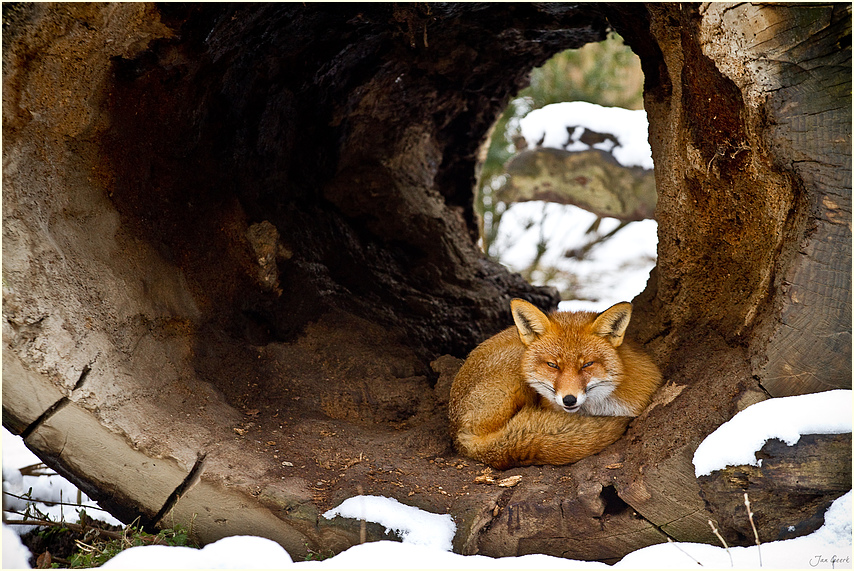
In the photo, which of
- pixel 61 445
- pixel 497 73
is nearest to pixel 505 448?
pixel 61 445

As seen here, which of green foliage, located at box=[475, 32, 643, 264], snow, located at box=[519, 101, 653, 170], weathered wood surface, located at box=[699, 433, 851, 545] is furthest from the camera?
green foliage, located at box=[475, 32, 643, 264]

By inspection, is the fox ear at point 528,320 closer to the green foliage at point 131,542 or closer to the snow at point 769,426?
the snow at point 769,426

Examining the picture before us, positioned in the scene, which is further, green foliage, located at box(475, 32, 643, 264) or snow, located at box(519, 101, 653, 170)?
green foliage, located at box(475, 32, 643, 264)

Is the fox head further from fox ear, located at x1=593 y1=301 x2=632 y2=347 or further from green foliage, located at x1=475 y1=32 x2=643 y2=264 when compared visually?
green foliage, located at x1=475 y1=32 x2=643 y2=264

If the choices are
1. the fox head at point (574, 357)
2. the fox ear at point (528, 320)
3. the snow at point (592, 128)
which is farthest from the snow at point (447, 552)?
the snow at point (592, 128)

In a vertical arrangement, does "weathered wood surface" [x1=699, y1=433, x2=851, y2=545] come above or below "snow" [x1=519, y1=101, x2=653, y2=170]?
below

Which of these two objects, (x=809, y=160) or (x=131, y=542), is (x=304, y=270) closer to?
(x=131, y=542)

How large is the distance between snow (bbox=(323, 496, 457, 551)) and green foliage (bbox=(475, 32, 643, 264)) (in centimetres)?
674

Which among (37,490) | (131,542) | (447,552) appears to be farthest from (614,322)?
(37,490)

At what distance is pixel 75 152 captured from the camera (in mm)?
3105

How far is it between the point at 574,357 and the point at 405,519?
129cm

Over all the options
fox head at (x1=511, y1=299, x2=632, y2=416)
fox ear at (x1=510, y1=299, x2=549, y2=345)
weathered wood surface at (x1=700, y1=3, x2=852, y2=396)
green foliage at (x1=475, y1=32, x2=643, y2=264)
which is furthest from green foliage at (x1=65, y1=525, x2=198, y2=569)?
green foliage at (x1=475, y1=32, x2=643, y2=264)

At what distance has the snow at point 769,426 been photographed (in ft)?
7.89

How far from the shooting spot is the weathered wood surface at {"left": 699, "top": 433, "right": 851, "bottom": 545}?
2398 millimetres
